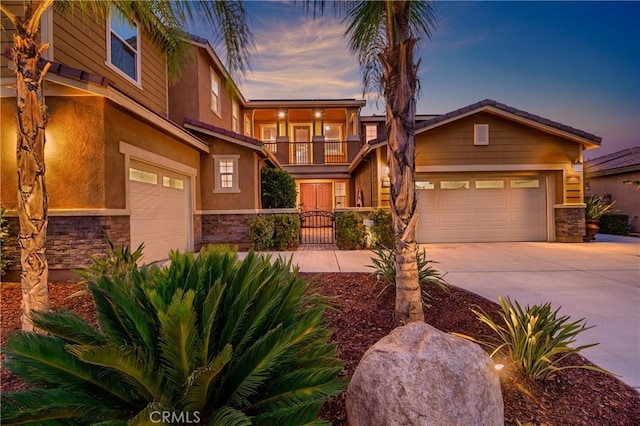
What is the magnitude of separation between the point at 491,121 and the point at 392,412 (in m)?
11.6

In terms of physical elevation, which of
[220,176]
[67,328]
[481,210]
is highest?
[220,176]

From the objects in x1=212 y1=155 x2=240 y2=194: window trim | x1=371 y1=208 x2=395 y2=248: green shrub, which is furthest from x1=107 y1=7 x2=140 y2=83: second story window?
x1=371 y1=208 x2=395 y2=248: green shrub

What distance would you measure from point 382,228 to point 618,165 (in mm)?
13837

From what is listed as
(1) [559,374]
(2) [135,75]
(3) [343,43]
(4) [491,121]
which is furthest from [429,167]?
(2) [135,75]

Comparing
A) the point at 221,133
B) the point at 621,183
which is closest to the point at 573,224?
the point at 621,183

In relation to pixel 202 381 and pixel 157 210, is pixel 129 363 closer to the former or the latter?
pixel 202 381

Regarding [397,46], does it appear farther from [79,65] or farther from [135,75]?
[135,75]

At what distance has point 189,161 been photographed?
30.8 feet

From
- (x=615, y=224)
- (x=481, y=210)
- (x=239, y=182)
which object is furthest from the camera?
(x=615, y=224)

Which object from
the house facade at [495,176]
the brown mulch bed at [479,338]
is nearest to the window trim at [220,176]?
the house facade at [495,176]

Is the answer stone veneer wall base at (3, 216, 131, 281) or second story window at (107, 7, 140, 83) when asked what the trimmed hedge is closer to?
stone veneer wall base at (3, 216, 131, 281)

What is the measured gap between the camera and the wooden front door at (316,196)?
19.1 metres

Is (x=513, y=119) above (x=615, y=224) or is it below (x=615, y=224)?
above

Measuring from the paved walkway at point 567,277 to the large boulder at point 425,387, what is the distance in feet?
5.85
